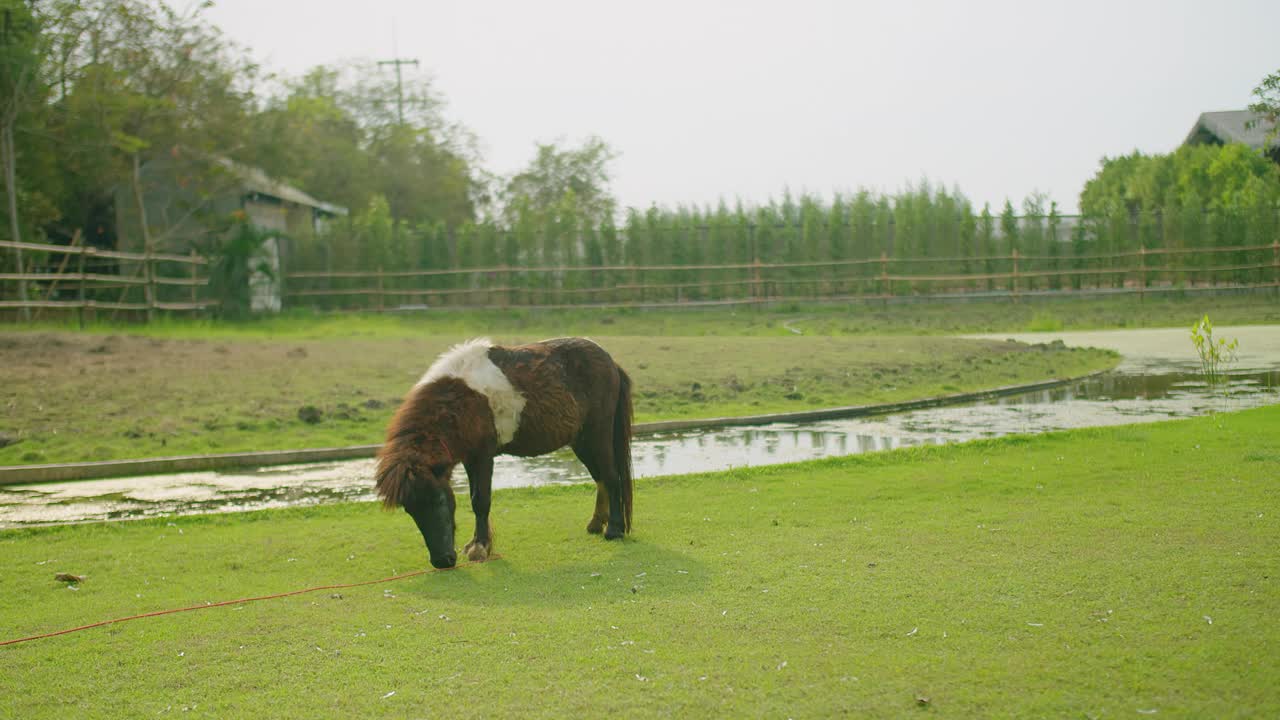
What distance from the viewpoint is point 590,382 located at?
8.51 meters

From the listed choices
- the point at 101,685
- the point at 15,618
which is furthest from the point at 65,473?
the point at 101,685

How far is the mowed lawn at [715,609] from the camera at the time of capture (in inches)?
183

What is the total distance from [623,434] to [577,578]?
6.22ft

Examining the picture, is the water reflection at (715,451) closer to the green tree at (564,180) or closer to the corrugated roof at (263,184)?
the corrugated roof at (263,184)

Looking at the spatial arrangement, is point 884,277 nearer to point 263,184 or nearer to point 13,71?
point 263,184

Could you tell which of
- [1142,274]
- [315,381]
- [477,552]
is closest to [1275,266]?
[1142,274]

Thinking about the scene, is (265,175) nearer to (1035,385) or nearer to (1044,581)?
(1035,385)

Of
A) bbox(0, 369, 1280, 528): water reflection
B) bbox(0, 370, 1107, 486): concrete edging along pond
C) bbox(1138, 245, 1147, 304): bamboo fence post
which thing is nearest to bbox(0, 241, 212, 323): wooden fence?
bbox(0, 370, 1107, 486): concrete edging along pond

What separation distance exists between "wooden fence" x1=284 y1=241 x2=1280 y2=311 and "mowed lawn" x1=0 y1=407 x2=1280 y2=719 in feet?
96.1

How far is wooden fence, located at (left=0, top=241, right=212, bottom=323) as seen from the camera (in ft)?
86.0

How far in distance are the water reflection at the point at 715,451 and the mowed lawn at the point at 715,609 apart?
1608 millimetres

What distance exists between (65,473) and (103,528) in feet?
12.5

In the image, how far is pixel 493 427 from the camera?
26.0ft

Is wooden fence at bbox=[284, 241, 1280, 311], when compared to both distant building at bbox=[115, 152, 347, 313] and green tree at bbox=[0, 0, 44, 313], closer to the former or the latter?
distant building at bbox=[115, 152, 347, 313]
